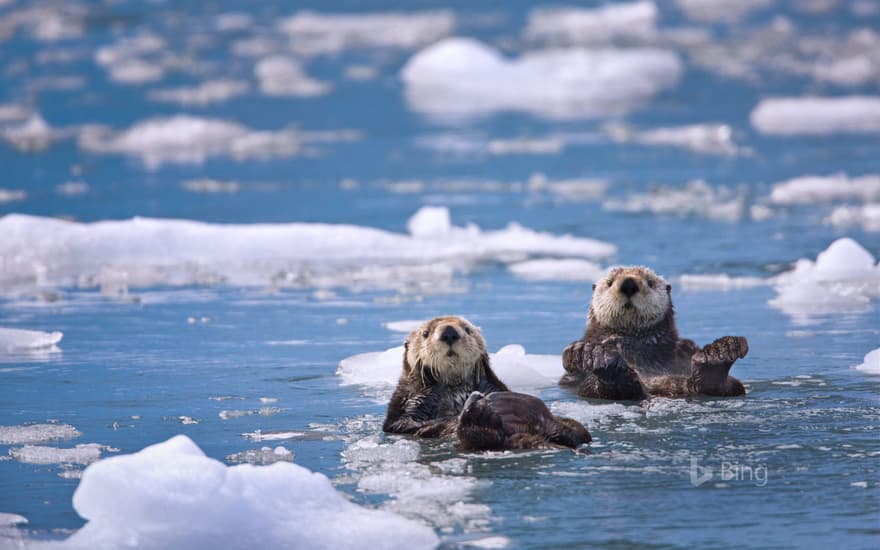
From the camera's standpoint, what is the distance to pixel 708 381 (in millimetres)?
6230

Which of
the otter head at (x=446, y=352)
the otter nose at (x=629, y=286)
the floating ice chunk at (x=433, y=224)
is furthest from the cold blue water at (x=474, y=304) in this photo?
the floating ice chunk at (x=433, y=224)

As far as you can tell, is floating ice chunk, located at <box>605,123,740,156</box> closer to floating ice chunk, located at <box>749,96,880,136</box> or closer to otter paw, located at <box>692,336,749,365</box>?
floating ice chunk, located at <box>749,96,880,136</box>

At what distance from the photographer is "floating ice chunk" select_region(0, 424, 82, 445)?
225 inches

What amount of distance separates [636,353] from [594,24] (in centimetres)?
2442

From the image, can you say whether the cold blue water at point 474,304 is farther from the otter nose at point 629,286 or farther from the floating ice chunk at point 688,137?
the otter nose at point 629,286

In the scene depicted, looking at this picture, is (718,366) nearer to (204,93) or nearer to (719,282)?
(719,282)

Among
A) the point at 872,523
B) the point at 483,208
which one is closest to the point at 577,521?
the point at 872,523

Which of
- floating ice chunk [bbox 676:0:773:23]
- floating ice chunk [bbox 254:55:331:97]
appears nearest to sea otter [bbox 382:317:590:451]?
floating ice chunk [bbox 254:55:331:97]

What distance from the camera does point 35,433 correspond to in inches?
229

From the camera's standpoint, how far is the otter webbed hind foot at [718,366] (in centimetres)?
603

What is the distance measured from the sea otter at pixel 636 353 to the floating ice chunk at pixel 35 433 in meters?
2.29

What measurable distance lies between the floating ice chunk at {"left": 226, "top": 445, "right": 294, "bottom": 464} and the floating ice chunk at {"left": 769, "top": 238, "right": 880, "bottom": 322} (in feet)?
14.3

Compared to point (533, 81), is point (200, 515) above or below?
below

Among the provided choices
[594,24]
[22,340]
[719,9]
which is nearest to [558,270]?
[22,340]
